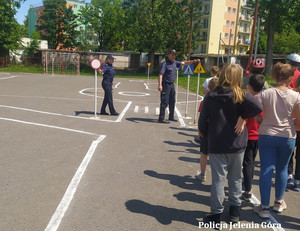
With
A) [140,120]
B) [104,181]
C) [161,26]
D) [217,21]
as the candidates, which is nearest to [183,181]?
[104,181]

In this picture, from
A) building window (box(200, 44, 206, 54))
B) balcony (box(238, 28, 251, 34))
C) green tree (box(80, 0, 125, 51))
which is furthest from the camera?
balcony (box(238, 28, 251, 34))

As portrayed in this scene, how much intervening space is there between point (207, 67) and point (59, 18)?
3614 centimetres

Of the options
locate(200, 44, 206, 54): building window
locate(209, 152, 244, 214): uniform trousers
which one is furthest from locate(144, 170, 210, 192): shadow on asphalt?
locate(200, 44, 206, 54): building window

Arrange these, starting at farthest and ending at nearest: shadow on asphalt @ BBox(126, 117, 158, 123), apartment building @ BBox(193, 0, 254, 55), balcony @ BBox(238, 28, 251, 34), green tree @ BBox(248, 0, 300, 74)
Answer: balcony @ BBox(238, 28, 251, 34)
apartment building @ BBox(193, 0, 254, 55)
green tree @ BBox(248, 0, 300, 74)
shadow on asphalt @ BBox(126, 117, 158, 123)

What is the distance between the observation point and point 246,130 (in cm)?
351

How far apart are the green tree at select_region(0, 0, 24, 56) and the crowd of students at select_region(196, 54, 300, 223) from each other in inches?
1892

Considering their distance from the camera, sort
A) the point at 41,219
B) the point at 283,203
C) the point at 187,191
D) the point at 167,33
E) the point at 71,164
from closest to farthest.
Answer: the point at 41,219 < the point at 283,203 < the point at 187,191 < the point at 71,164 < the point at 167,33

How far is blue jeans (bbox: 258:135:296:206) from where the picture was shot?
3.62 metres

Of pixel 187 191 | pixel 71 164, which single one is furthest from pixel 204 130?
pixel 71 164

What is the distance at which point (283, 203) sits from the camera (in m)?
3.96

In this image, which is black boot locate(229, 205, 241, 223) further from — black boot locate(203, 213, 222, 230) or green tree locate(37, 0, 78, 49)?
green tree locate(37, 0, 78, 49)

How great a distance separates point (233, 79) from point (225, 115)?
41 cm

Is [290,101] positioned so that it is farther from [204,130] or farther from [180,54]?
[180,54]

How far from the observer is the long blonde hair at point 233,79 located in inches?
128
